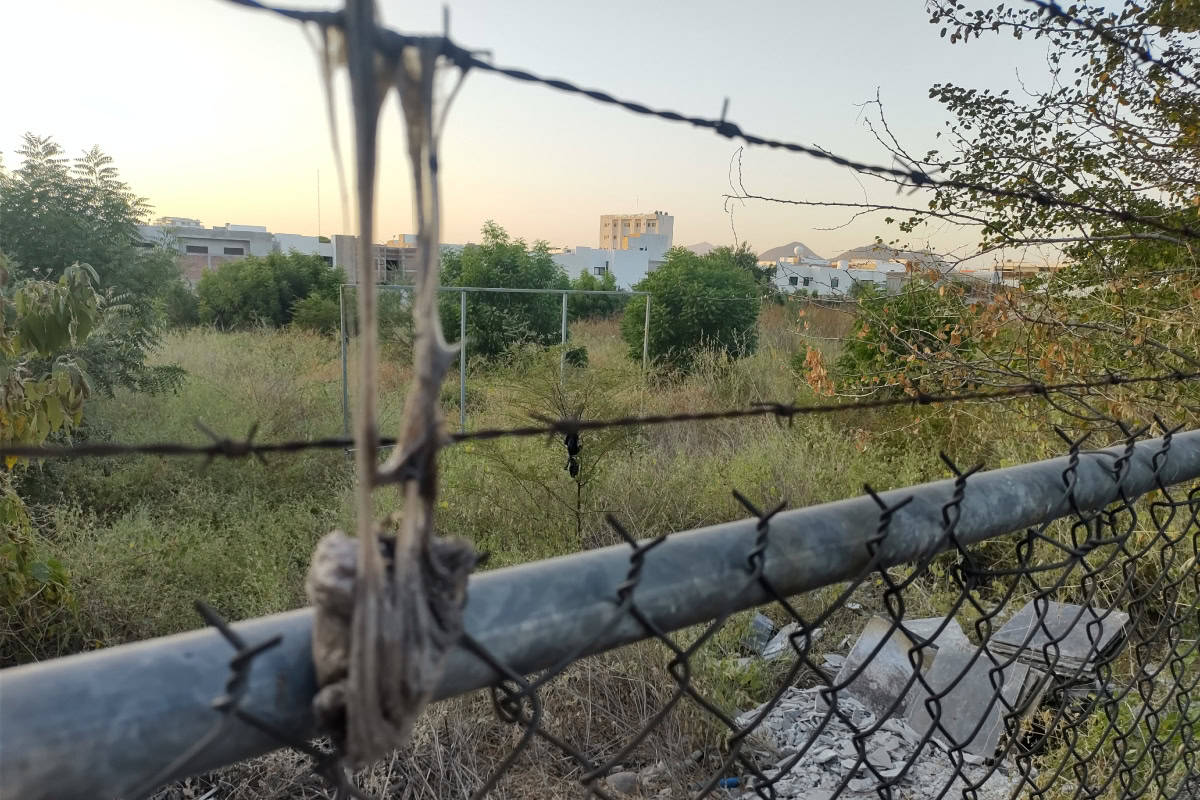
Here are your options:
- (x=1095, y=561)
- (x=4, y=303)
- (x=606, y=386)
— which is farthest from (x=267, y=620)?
(x=606, y=386)

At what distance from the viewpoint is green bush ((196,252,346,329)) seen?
16.0 metres

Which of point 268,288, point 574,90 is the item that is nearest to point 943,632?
point 574,90

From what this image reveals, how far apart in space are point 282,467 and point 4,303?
3452 mm

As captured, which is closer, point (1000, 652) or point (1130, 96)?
point (1130, 96)

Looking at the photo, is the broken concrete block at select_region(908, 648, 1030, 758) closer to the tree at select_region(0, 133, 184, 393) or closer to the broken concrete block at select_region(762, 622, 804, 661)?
the broken concrete block at select_region(762, 622, 804, 661)

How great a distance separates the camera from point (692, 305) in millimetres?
11062

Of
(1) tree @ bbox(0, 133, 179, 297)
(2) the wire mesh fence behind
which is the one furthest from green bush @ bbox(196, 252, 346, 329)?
(2) the wire mesh fence behind

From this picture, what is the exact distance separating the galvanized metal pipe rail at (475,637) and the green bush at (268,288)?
16138mm

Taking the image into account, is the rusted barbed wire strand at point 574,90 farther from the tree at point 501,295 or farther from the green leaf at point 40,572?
the tree at point 501,295

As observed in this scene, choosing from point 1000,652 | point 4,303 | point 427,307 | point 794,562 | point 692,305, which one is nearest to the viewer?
point 427,307

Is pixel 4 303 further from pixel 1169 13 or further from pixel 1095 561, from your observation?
pixel 1095 561

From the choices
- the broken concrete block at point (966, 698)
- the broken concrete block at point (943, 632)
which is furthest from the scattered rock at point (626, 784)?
the broken concrete block at point (943, 632)

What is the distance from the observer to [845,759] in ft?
10.4

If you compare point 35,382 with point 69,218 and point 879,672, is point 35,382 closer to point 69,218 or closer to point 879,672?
point 879,672
